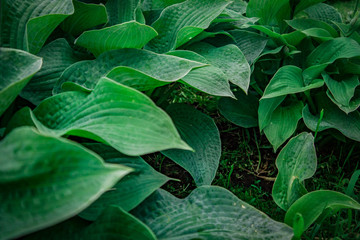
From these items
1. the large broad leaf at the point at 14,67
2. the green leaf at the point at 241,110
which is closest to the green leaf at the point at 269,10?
the green leaf at the point at 241,110

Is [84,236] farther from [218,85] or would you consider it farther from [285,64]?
[285,64]

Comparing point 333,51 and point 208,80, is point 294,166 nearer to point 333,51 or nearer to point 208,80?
point 208,80

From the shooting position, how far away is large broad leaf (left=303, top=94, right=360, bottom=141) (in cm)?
157

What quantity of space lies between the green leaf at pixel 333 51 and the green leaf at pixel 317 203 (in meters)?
0.69

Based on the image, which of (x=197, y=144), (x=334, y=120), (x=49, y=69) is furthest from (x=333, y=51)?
(x=49, y=69)

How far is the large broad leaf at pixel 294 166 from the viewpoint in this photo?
127cm

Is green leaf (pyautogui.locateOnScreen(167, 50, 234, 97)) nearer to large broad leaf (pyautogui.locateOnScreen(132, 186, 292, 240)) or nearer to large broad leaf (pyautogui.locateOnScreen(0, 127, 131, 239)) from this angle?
large broad leaf (pyautogui.locateOnScreen(132, 186, 292, 240))

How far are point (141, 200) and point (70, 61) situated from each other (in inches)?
25.4

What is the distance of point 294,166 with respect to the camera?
1310 mm

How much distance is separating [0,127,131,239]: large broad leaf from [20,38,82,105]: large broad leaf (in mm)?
560

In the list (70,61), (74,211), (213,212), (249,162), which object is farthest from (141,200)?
(249,162)

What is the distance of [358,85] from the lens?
1726mm

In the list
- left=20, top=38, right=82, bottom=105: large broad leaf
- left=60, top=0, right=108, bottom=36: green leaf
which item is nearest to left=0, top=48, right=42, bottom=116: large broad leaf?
left=20, top=38, right=82, bottom=105: large broad leaf

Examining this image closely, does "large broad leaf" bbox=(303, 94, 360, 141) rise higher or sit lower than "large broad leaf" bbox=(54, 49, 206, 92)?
lower
